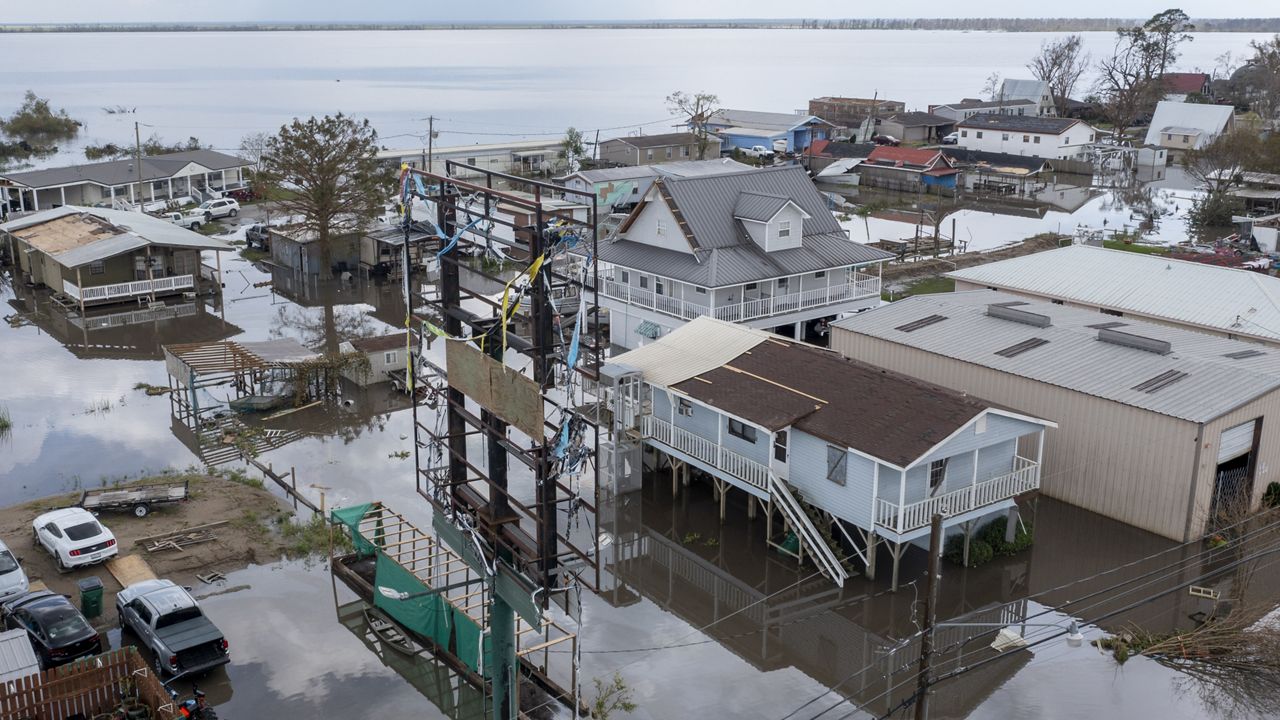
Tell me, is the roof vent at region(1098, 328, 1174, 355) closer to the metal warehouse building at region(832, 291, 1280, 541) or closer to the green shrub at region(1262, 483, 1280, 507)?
the metal warehouse building at region(832, 291, 1280, 541)

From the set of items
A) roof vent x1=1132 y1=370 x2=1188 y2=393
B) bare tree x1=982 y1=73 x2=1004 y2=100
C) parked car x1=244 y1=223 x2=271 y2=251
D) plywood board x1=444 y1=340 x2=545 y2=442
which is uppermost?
bare tree x1=982 y1=73 x2=1004 y2=100

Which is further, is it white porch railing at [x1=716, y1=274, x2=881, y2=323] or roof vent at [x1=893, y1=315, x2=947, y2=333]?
white porch railing at [x1=716, y1=274, x2=881, y2=323]

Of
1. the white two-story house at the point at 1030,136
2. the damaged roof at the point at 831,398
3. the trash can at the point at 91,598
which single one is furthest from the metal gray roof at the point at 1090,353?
the white two-story house at the point at 1030,136

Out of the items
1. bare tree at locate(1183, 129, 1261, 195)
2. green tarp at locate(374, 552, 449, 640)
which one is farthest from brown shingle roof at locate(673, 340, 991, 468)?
bare tree at locate(1183, 129, 1261, 195)

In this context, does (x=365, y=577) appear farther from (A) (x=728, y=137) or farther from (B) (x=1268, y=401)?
(A) (x=728, y=137)

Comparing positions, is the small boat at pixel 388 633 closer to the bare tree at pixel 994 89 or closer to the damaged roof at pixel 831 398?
the damaged roof at pixel 831 398

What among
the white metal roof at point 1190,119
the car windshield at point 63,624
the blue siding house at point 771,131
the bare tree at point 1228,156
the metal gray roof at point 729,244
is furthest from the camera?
the blue siding house at point 771,131
